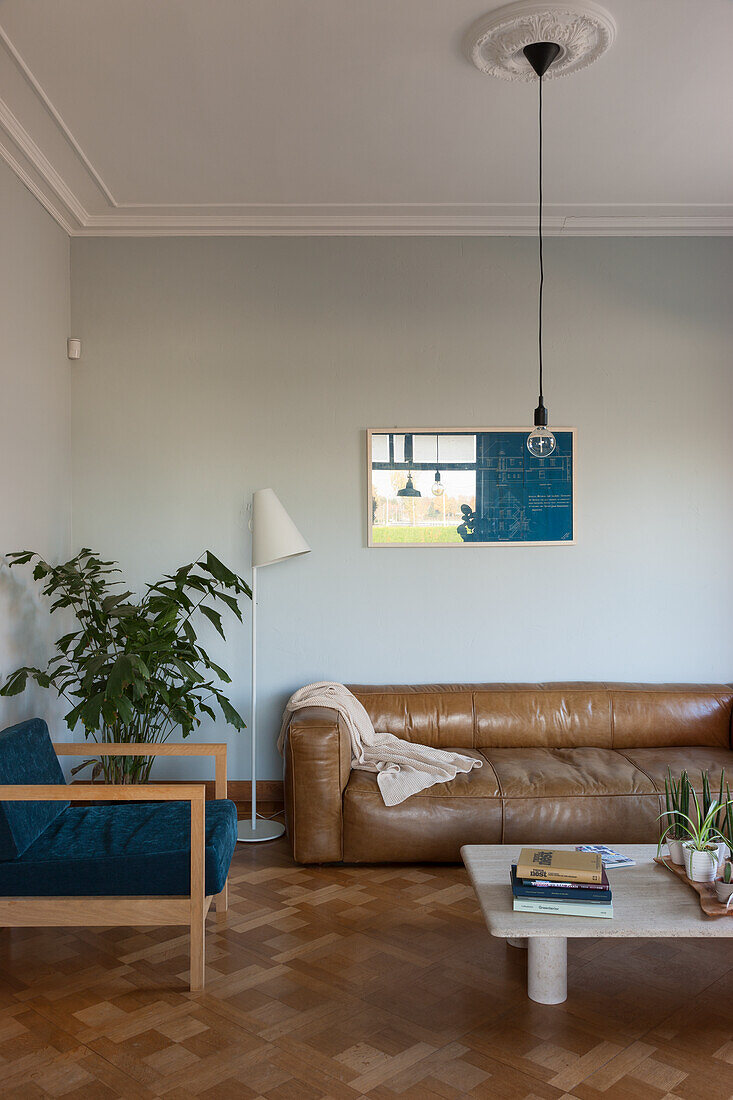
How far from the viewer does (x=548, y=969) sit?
99.0 inches

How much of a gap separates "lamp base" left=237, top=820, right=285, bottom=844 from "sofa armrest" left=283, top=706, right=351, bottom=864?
0.39m

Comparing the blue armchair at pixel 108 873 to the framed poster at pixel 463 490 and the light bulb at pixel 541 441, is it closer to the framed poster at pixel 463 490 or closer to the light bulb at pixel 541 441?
the light bulb at pixel 541 441

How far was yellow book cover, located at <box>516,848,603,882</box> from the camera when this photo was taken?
2.47 m

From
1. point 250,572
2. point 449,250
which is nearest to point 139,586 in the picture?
point 250,572

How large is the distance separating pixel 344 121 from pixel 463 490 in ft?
5.96

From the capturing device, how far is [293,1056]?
2264 millimetres

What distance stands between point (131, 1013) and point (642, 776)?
7.27 ft

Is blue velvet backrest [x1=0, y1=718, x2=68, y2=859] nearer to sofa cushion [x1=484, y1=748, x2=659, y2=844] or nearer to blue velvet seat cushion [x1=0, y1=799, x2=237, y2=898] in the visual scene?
blue velvet seat cushion [x1=0, y1=799, x2=237, y2=898]

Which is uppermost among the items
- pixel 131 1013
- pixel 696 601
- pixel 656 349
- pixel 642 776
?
pixel 656 349

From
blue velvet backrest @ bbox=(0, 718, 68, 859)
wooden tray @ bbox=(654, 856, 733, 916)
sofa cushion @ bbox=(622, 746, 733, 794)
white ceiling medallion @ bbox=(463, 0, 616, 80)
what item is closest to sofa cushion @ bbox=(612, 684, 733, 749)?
sofa cushion @ bbox=(622, 746, 733, 794)

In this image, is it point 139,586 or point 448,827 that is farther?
point 139,586

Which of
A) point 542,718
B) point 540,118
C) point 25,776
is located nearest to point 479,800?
point 542,718

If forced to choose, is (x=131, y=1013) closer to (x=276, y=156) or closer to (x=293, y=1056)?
(x=293, y=1056)

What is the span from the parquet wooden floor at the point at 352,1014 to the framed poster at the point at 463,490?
187cm
